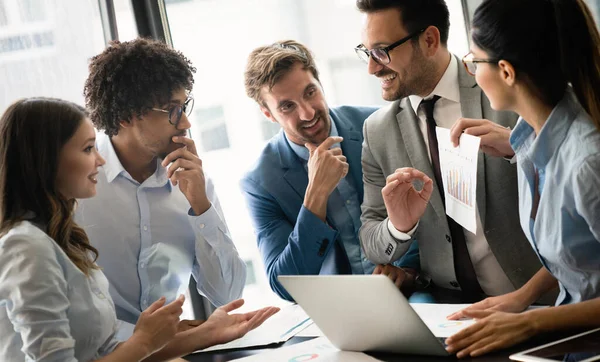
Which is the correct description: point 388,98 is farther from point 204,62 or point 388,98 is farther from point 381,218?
point 204,62

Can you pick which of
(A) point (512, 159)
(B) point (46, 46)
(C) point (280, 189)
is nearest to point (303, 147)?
(C) point (280, 189)

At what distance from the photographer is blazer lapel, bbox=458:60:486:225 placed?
2.30 m

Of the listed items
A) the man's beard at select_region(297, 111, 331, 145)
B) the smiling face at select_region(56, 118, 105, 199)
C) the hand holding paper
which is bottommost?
the hand holding paper

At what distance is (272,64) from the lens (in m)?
2.87

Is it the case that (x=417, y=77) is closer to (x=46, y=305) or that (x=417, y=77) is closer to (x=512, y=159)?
(x=512, y=159)

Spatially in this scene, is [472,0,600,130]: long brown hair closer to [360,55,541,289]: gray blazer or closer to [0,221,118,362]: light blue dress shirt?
[360,55,541,289]: gray blazer

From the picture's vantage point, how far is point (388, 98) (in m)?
2.55

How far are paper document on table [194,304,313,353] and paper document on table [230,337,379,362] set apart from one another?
12cm

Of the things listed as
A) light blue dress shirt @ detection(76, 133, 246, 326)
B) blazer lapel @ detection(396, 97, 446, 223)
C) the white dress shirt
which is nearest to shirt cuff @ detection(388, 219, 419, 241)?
the white dress shirt

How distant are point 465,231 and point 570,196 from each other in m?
0.80

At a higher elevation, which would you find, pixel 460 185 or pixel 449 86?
pixel 449 86

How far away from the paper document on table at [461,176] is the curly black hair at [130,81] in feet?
3.79

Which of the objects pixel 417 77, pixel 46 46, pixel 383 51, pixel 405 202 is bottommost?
pixel 405 202

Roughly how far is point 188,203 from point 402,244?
0.91 m
